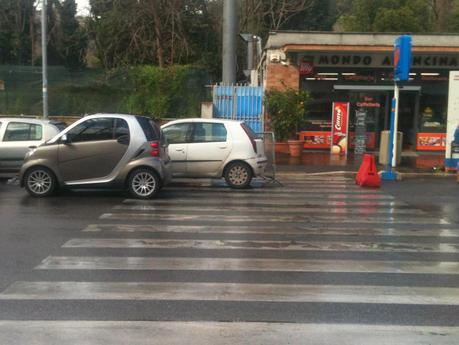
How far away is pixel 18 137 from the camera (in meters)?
14.4

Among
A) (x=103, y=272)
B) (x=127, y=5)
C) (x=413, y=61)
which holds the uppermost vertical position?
(x=127, y=5)

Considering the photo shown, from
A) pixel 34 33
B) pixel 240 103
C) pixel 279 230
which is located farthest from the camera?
pixel 34 33

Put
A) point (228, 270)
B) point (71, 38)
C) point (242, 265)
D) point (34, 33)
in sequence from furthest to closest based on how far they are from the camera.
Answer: point (34, 33), point (71, 38), point (242, 265), point (228, 270)

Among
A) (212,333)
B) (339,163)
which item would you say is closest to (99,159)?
(212,333)

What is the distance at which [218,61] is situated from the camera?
3534 centimetres

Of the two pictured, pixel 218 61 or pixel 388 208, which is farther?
pixel 218 61

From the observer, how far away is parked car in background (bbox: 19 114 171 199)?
11.7 m

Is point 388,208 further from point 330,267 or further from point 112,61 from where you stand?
point 112,61

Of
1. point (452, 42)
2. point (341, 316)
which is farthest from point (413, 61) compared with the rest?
point (341, 316)

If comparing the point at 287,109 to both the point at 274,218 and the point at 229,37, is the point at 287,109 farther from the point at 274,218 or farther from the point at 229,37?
the point at 274,218

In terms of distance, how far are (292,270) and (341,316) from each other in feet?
5.06

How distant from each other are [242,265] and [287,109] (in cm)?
1434

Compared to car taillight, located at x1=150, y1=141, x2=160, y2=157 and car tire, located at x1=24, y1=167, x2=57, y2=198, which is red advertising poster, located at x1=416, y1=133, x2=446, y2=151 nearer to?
car taillight, located at x1=150, y1=141, x2=160, y2=157

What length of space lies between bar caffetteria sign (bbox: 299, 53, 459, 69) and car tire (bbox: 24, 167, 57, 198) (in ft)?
40.6
